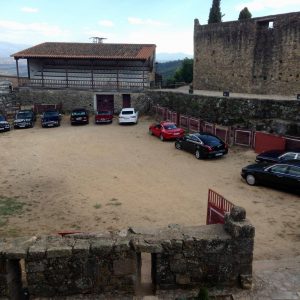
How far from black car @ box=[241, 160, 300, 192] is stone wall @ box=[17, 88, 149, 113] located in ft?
68.6

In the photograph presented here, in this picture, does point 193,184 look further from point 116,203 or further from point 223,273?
point 223,273

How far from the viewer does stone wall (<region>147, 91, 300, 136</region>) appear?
24.5 meters

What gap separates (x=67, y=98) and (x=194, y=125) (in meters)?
15.6

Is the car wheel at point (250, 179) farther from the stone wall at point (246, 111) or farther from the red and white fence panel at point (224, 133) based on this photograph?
the stone wall at point (246, 111)

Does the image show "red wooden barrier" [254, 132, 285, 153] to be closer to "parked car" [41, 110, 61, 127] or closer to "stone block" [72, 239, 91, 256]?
"stone block" [72, 239, 91, 256]

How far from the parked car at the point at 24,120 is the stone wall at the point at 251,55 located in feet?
59.3

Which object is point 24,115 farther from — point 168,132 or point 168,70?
point 168,70

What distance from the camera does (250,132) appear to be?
23.5 m

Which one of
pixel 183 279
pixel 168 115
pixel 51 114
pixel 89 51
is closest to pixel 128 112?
pixel 168 115

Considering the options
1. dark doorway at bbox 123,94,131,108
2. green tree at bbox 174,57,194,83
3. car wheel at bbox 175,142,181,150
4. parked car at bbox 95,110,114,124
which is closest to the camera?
car wheel at bbox 175,142,181,150

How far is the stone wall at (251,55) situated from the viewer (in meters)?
29.3

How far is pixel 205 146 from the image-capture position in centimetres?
2150

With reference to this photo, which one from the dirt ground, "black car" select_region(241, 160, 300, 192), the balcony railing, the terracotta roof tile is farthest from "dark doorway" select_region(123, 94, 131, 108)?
"black car" select_region(241, 160, 300, 192)

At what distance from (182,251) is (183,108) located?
24628 millimetres
